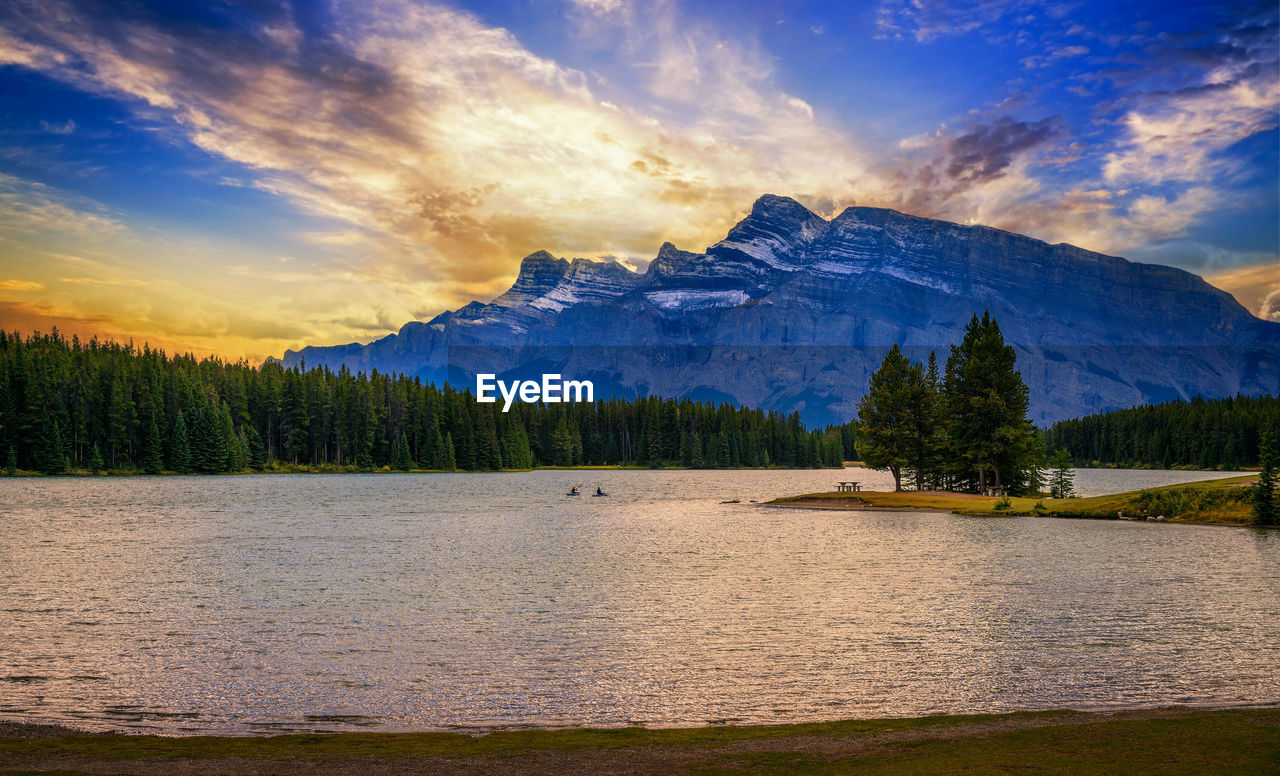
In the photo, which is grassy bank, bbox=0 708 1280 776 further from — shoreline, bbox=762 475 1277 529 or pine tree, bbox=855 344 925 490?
pine tree, bbox=855 344 925 490

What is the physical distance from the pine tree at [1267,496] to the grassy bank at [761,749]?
63.0 metres

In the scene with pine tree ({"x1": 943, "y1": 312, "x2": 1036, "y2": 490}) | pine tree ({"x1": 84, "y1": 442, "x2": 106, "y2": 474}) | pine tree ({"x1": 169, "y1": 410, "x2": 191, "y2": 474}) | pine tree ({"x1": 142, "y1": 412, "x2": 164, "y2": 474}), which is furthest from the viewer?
pine tree ({"x1": 169, "y1": 410, "x2": 191, "y2": 474})

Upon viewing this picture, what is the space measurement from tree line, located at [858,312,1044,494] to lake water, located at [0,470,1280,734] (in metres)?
33.4

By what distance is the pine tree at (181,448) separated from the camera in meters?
195

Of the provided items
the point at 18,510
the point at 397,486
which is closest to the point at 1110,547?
the point at 18,510

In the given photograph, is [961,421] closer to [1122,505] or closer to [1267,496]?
[1122,505]

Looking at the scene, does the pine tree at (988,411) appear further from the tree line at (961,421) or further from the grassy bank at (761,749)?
the grassy bank at (761,749)

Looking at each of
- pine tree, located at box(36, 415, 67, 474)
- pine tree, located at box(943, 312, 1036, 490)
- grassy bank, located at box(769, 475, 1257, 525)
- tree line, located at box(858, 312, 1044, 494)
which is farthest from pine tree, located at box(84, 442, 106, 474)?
pine tree, located at box(943, 312, 1036, 490)

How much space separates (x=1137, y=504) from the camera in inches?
3204

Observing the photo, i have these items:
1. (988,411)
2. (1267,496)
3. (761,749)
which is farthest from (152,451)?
(761,749)

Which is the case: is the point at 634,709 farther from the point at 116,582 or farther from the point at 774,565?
the point at 116,582

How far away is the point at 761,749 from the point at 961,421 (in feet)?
324

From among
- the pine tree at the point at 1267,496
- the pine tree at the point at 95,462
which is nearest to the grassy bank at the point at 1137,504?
the pine tree at the point at 1267,496

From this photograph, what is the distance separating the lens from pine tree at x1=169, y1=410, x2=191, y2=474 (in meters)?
195
